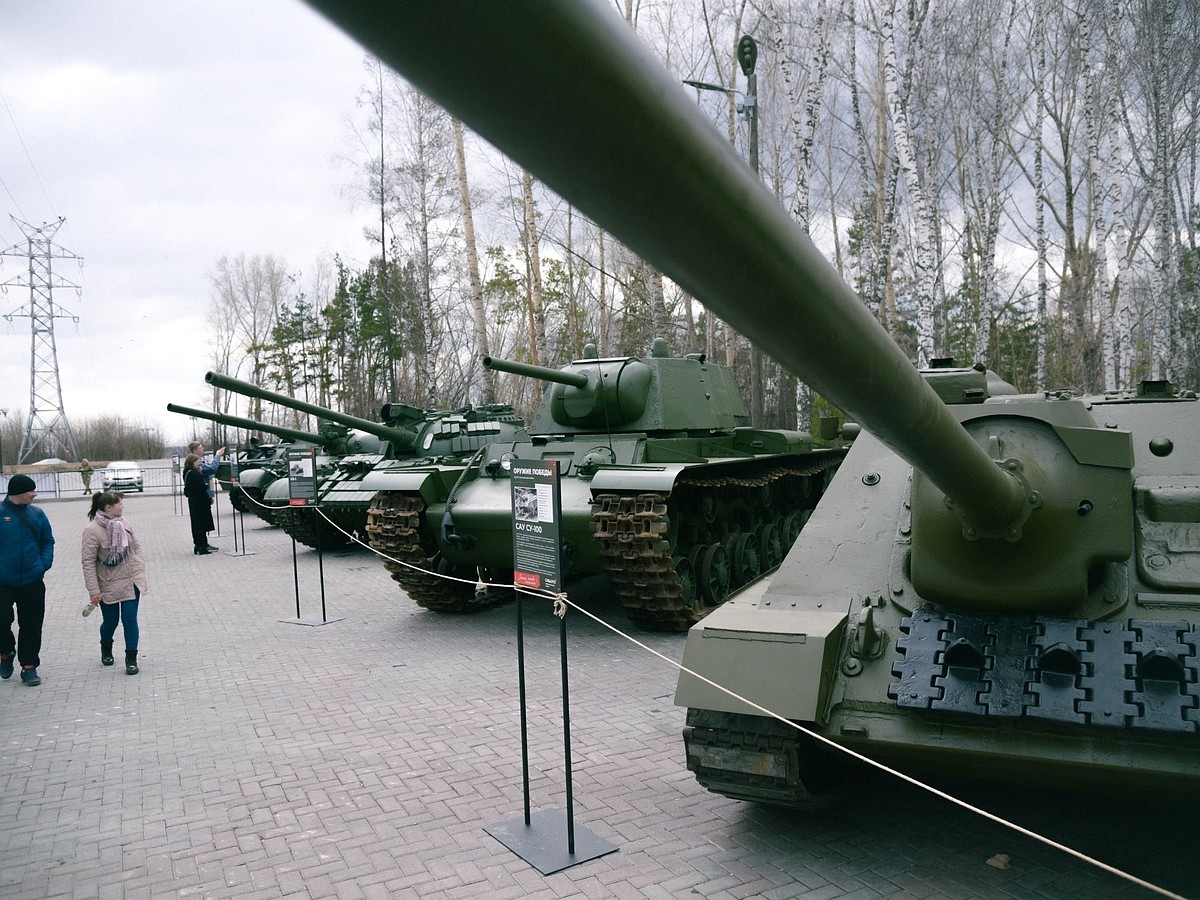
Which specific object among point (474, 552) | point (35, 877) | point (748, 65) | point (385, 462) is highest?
point (748, 65)

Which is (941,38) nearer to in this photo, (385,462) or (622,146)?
(385,462)

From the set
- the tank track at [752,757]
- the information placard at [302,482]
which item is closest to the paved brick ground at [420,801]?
the tank track at [752,757]

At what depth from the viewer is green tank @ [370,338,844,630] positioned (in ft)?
26.2

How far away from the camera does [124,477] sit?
32.1 metres

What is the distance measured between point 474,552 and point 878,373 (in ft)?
24.9

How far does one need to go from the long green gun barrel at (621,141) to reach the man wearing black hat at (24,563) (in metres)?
7.52

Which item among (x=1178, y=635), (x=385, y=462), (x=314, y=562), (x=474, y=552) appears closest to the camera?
(x=1178, y=635)

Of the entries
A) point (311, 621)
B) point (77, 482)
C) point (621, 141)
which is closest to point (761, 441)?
point (311, 621)

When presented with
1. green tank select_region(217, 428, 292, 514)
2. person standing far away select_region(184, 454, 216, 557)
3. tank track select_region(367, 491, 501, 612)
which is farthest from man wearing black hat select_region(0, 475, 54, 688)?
green tank select_region(217, 428, 292, 514)

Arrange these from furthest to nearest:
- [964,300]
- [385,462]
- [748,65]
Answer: [964,300] → [385,462] → [748,65]

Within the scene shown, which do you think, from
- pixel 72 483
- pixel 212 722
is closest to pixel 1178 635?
pixel 212 722

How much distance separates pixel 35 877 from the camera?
14.1 ft

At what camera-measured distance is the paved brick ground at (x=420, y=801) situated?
13.3ft

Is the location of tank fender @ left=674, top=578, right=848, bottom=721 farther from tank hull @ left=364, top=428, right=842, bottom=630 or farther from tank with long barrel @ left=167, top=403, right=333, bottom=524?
tank with long barrel @ left=167, top=403, right=333, bottom=524
